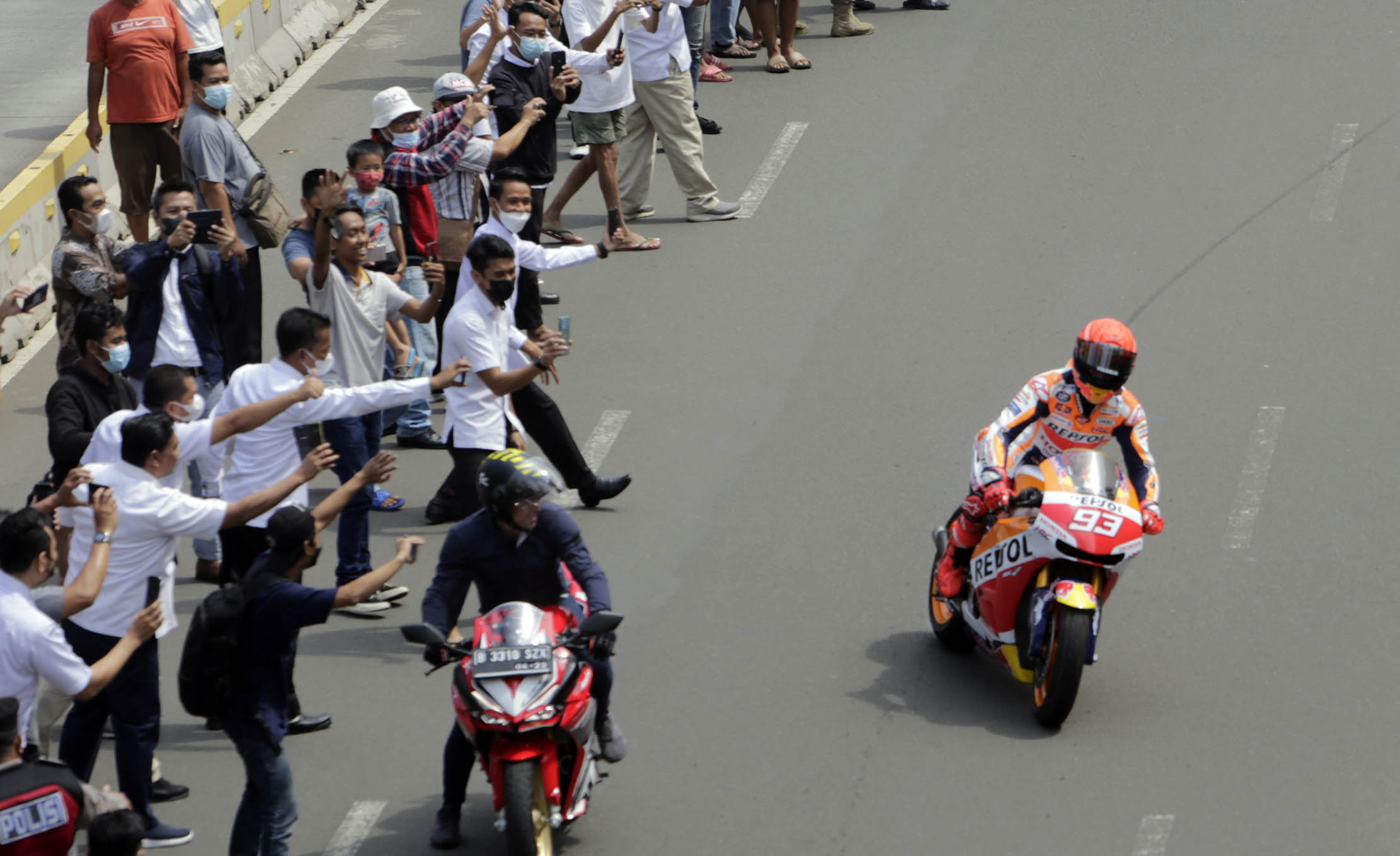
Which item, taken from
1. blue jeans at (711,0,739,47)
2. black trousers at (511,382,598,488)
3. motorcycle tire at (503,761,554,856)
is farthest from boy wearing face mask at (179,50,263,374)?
blue jeans at (711,0,739,47)

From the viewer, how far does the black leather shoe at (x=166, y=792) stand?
8453mm

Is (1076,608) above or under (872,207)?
above

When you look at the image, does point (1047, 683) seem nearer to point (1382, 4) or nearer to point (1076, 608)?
point (1076, 608)

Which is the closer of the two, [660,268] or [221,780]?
[221,780]

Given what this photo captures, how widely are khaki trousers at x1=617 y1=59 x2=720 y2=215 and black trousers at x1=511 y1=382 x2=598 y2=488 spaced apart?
14.7ft

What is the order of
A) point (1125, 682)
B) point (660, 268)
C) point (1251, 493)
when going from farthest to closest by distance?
point (660, 268) → point (1251, 493) → point (1125, 682)

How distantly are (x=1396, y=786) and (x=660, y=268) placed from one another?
7576 mm

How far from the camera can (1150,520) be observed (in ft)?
28.8

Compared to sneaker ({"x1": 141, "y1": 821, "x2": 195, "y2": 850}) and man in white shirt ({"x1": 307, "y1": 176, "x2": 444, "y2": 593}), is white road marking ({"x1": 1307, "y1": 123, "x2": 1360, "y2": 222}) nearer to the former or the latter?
man in white shirt ({"x1": 307, "y1": 176, "x2": 444, "y2": 593})

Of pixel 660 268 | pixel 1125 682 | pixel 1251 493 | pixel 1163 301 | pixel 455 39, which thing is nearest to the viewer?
pixel 1125 682

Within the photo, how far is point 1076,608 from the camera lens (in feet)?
27.8

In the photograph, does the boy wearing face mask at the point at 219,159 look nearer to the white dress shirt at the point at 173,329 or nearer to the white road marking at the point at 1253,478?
the white dress shirt at the point at 173,329

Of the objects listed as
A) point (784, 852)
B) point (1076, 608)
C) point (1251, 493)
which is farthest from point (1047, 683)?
point (1251, 493)

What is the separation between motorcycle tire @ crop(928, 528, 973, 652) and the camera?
9477 millimetres
